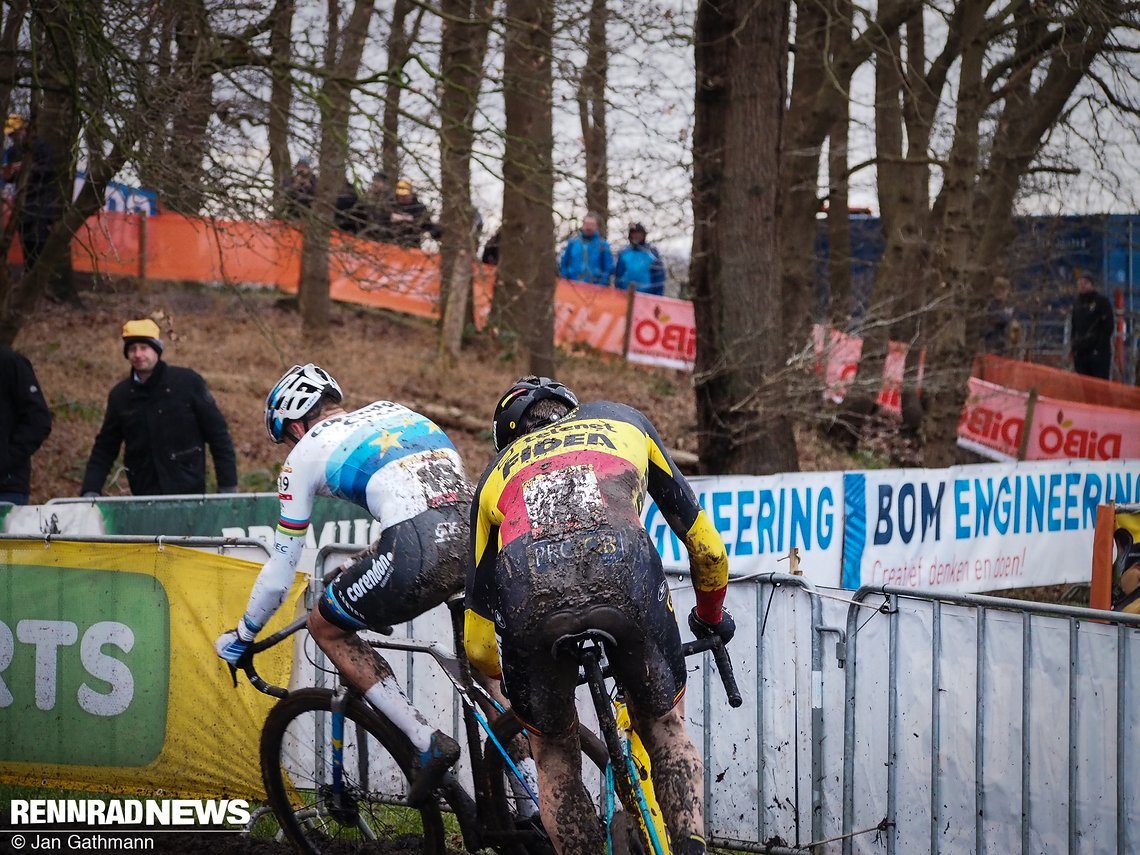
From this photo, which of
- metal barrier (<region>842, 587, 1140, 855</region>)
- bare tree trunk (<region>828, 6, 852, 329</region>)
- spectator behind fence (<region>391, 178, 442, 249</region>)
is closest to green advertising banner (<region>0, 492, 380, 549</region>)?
spectator behind fence (<region>391, 178, 442, 249</region>)

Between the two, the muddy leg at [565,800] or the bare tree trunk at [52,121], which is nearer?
the muddy leg at [565,800]

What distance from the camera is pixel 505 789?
16.5 ft

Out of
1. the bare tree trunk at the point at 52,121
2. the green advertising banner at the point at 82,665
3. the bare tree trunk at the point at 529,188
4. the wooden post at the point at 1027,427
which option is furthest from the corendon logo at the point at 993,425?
the green advertising banner at the point at 82,665

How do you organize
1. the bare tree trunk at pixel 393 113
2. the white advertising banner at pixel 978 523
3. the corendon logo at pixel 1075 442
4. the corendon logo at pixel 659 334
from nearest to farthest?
1. the white advertising banner at pixel 978 523
2. the bare tree trunk at pixel 393 113
3. the corendon logo at pixel 1075 442
4. the corendon logo at pixel 659 334

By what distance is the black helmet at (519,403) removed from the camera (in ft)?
14.4

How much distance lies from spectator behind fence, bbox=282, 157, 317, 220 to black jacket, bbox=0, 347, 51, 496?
2414 millimetres

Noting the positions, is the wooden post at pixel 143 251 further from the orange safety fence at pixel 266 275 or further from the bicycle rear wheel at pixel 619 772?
the bicycle rear wheel at pixel 619 772

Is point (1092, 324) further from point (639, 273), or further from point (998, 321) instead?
point (639, 273)

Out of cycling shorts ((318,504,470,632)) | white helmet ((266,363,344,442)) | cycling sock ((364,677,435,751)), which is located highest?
white helmet ((266,363,344,442))

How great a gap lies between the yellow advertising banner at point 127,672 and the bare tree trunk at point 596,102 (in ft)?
20.9

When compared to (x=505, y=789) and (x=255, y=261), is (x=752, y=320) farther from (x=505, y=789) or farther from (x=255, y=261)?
(x=255, y=261)

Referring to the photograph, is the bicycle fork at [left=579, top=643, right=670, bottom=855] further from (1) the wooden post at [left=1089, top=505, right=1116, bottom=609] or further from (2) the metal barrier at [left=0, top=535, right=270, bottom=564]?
(1) the wooden post at [left=1089, top=505, right=1116, bottom=609]

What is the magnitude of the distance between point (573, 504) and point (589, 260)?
647 inches

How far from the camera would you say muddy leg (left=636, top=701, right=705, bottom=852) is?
13.1 ft
